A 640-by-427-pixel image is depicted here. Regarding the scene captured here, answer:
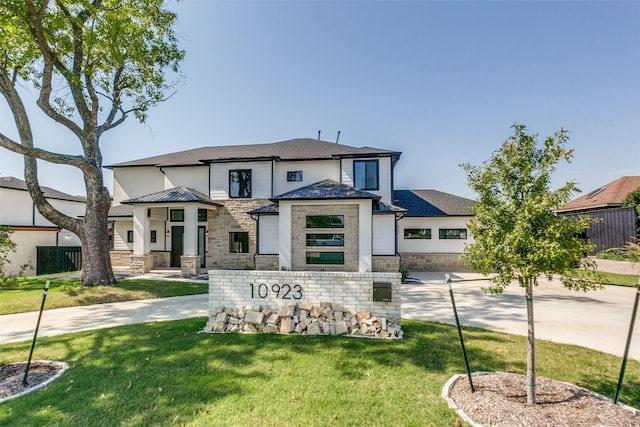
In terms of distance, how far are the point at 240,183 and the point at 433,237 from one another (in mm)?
12163

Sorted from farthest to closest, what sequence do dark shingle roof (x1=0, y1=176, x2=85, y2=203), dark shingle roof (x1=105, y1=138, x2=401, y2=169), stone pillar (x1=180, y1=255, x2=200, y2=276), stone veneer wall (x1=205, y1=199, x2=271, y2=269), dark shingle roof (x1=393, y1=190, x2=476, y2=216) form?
dark shingle roof (x1=0, y1=176, x2=85, y2=203)
dark shingle roof (x1=393, y1=190, x2=476, y2=216)
stone veneer wall (x1=205, y1=199, x2=271, y2=269)
dark shingle roof (x1=105, y1=138, x2=401, y2=169)
stone pillar (x1=180, y1=255, x2=200, y2=276)

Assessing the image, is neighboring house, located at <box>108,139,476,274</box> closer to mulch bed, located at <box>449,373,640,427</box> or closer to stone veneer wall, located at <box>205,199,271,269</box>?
stone veneer wall, located at <box>205,199,271,269</box>

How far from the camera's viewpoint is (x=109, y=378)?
416cm

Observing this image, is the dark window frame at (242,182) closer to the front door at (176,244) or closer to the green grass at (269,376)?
the front door at (176,244)

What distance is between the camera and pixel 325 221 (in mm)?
11992

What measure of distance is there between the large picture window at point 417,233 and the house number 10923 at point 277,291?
12.4 metres

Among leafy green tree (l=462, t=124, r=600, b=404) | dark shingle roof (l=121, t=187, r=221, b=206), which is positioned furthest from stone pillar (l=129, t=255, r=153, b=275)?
leafy green tree (l=462, t=124, r=600, b=404)

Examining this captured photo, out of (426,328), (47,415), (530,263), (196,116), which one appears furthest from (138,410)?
(196,116)

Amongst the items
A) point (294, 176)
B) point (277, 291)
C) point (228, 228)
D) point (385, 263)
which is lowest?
point (385, 263)

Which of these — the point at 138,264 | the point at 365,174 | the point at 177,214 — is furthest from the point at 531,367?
the point at 177,214

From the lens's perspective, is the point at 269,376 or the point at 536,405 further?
the point at 269,376

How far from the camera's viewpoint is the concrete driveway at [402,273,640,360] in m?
5.96

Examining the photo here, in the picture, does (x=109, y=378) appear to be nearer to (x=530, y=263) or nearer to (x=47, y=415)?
(x=47, y=415)

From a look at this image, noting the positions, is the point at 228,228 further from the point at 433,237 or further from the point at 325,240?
the point at 433,237
